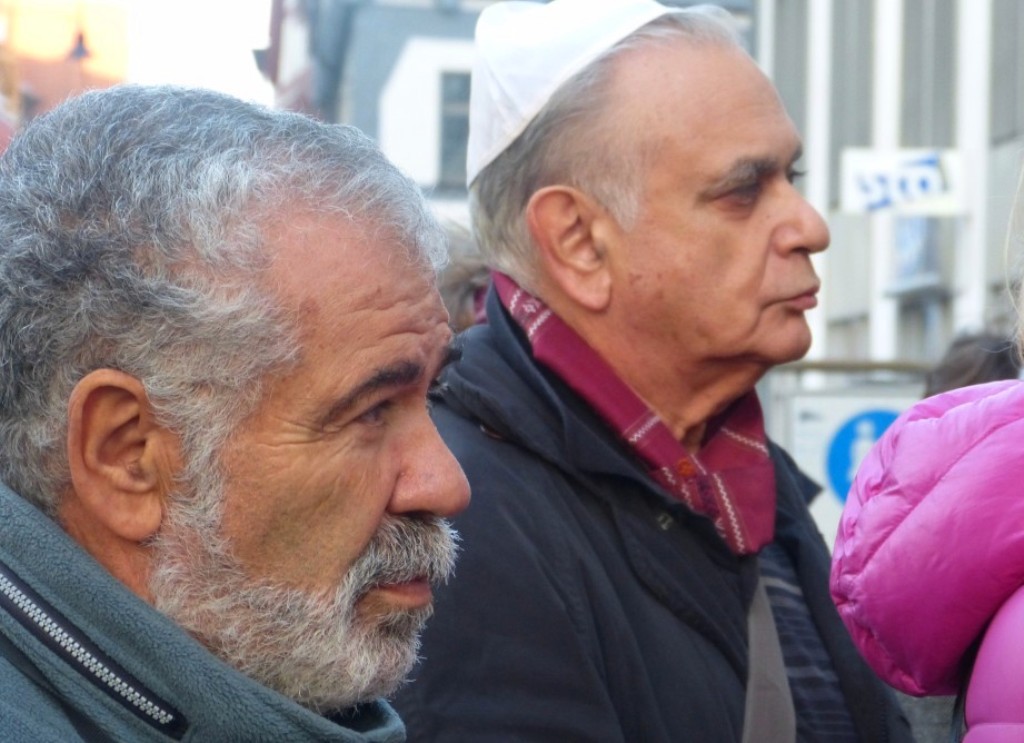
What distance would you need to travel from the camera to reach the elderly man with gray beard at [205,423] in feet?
5.16

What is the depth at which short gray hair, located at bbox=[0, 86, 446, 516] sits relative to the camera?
1.63m

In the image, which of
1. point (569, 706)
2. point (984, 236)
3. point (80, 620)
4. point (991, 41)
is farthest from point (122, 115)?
point (991, 41)

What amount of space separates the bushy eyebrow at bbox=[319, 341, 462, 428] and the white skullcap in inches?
39.0

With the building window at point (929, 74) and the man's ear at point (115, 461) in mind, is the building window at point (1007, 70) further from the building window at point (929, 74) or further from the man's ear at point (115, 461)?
the man's ear at point (115, 461)

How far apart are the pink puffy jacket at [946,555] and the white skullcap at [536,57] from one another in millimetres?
934

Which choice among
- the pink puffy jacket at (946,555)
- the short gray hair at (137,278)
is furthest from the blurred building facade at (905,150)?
the short gray hair at (137,278)

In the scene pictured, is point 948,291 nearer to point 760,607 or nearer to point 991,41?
point 991,41

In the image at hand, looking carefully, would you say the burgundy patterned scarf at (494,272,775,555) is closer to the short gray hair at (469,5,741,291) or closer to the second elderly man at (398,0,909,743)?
the second elderly man at (398,0,909,743)

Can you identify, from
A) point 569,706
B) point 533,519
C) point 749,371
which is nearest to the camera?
point 569,706

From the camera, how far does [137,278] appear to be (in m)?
1.63

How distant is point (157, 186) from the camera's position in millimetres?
1652

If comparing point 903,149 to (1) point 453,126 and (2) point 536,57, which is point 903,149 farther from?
(1) point 453,126

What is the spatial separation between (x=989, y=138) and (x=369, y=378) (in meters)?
10.9

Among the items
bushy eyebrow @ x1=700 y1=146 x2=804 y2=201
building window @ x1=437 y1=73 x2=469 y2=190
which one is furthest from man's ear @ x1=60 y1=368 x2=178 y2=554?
building window @ x1=437 y1=73 x2=469 y2=190
